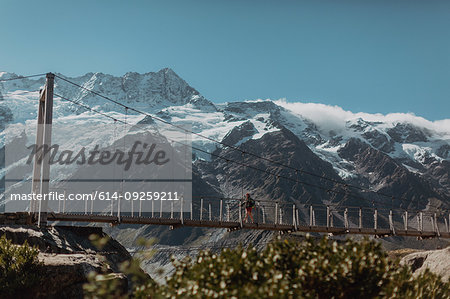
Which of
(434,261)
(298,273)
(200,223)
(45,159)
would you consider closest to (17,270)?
(45,159)

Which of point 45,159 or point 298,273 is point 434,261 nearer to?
point 298,273

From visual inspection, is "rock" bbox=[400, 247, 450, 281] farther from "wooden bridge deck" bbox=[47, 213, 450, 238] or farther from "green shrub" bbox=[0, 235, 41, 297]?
"green shrub" bbox=[0, 235, 41, 297]

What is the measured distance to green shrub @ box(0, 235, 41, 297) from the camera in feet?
43.1

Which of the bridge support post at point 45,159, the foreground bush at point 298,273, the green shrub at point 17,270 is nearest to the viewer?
the foreground bush at point 298,273

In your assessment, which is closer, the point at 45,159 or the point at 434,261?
the point at 434,261

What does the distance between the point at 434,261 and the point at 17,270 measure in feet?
44.3

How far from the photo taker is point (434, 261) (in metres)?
18.0

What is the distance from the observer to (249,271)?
7.54 meters

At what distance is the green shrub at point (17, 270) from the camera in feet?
43.1

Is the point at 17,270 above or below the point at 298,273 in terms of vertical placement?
below

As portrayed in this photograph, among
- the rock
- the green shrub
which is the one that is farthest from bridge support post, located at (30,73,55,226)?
the rock

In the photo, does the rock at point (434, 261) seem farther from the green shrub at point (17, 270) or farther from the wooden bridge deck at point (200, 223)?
the green shrub at point (17, 270)

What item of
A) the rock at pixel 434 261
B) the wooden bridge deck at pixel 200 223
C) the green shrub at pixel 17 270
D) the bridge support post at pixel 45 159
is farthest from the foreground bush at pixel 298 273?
the wooden bridge deck at pixel 200 223

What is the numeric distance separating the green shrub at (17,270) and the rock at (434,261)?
10700 mm
